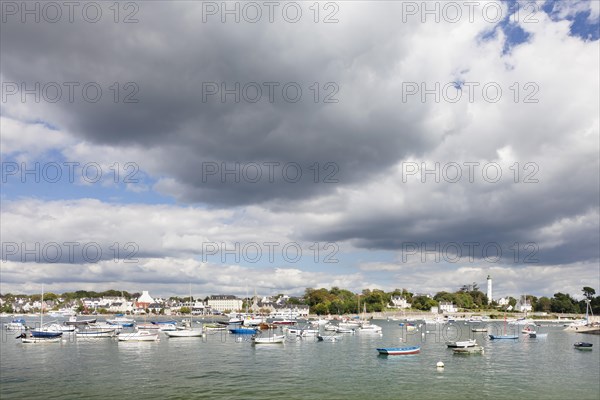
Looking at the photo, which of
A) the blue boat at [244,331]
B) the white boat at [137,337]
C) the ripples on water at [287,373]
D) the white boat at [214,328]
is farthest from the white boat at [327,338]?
the white boat at [214,328]

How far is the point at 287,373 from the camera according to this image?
62125 mm

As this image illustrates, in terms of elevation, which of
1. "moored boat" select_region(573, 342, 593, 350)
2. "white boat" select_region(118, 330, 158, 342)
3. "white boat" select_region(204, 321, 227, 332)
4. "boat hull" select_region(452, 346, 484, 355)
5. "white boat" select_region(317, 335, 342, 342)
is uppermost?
"boat hull" select_region(452, 346, 484, 355)

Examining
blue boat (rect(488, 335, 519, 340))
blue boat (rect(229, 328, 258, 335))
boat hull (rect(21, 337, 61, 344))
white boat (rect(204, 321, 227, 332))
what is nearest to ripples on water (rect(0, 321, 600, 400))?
boat hull (rect(21, 337, 61, 344))

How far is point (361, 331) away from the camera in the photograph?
139 meters

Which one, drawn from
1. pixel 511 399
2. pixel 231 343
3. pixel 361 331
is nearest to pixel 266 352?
pixel 231 343

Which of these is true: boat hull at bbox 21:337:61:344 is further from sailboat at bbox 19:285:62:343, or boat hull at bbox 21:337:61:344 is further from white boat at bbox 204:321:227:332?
white boat at bbox 204:321:227:332

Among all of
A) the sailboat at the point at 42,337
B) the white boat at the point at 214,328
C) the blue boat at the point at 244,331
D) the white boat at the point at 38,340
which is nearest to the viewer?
the white boat at the point at 38,340

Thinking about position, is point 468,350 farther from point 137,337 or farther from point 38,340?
point 38,340

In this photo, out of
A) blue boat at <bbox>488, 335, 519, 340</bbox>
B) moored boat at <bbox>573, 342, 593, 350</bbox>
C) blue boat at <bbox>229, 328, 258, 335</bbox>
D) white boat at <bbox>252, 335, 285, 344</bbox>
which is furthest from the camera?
blue boat at <bbox>229, 328, 258, 335</bbox>

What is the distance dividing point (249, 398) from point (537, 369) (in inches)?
1740

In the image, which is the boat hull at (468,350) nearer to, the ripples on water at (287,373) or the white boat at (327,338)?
the ripples on water at (287,373)

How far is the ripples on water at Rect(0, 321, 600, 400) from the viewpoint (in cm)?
4950

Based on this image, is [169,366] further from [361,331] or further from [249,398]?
[361,331]

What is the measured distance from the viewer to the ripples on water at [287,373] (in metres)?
49.5
